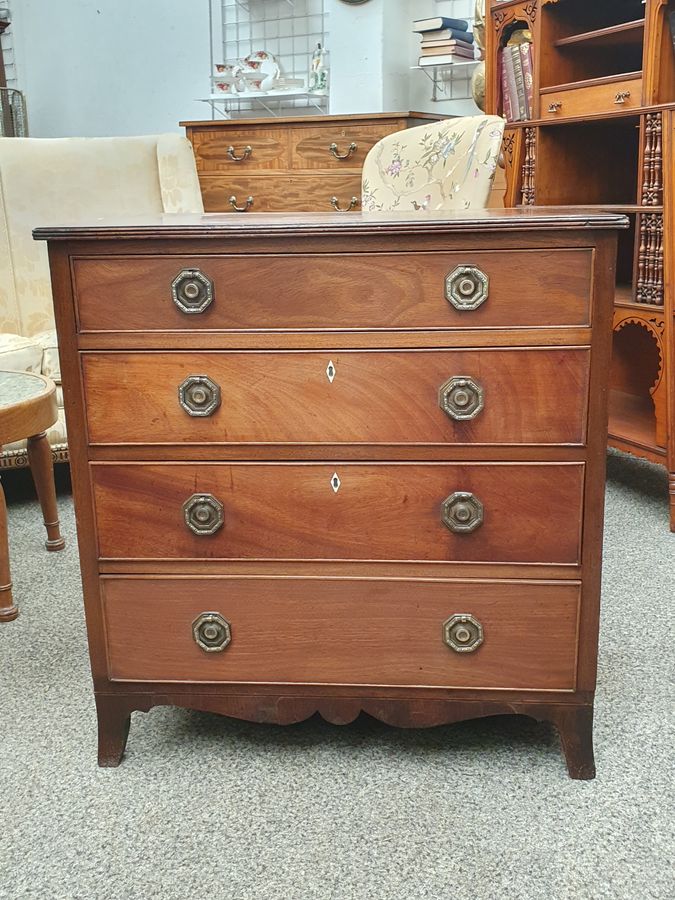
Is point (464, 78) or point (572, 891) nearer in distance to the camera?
point (572, 891)

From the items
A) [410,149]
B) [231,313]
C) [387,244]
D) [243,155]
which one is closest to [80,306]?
[231,313]

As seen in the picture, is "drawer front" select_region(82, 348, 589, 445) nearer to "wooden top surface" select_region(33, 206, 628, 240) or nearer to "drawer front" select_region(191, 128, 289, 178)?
"wooden top surface" select_region(33, 206, 628, 240)

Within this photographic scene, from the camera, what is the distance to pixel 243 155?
4676 millimetres

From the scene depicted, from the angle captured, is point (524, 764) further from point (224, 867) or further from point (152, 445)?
point (152, 445)

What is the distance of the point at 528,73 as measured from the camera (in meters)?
3.75

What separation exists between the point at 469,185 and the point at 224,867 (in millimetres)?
1989

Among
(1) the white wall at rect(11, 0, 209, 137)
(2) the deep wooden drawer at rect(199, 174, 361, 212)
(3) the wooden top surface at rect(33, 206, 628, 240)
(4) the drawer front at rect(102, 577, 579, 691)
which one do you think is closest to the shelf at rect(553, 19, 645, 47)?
(2) the deep wooden drawer at rect(199, 174, 361, 212)

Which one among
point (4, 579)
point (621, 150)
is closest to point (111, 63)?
point (621, 150)

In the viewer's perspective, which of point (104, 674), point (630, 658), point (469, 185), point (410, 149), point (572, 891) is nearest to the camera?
point (572, 891)

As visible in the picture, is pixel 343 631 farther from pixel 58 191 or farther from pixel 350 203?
pixel 350 203

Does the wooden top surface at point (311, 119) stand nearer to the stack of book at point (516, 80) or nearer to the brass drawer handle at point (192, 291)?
the stack of book at point (516, 80)

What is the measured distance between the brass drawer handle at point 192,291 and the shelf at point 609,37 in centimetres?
233

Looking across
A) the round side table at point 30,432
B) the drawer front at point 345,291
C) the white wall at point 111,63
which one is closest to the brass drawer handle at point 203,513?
the drawer front at point 345,291

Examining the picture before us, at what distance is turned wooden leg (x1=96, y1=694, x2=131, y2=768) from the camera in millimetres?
1749
